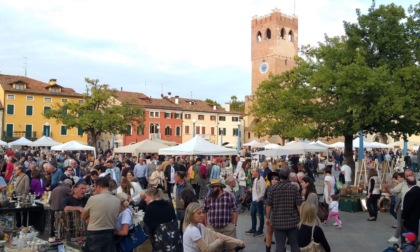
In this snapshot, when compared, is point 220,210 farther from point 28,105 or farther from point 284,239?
point 28,105

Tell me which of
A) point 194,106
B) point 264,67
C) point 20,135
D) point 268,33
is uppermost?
point 268,33

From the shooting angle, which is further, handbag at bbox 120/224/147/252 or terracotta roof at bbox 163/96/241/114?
terracotta roof at bbox 163/96/241/114

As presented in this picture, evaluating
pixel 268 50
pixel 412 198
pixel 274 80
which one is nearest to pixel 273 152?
pixel 412 198

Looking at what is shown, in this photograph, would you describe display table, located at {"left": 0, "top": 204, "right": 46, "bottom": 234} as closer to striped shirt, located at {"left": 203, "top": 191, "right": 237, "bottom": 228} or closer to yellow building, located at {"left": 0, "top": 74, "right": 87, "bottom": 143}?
striped shirt, located at {"left": 203, "top": 191, "right": 237, "bottom": 228}

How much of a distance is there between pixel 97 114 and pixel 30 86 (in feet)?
72.3

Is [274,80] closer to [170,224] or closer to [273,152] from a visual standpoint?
[273,152]

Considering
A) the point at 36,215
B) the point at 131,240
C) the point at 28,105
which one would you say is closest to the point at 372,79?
the point at 36,215

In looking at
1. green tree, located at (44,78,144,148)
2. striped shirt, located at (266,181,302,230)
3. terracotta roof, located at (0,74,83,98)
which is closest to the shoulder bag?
striped shirt, located at (266,181,302,230)

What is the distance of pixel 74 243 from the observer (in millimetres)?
7668

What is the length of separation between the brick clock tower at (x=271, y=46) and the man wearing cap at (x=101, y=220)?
64661 millimetres

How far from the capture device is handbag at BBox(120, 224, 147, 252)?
20.5 feet

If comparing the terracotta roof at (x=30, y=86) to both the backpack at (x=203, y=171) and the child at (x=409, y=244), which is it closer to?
the backpack at (x=203, y=171)

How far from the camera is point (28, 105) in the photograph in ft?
191

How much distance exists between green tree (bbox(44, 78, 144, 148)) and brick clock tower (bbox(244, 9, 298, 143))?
30.5 metres
